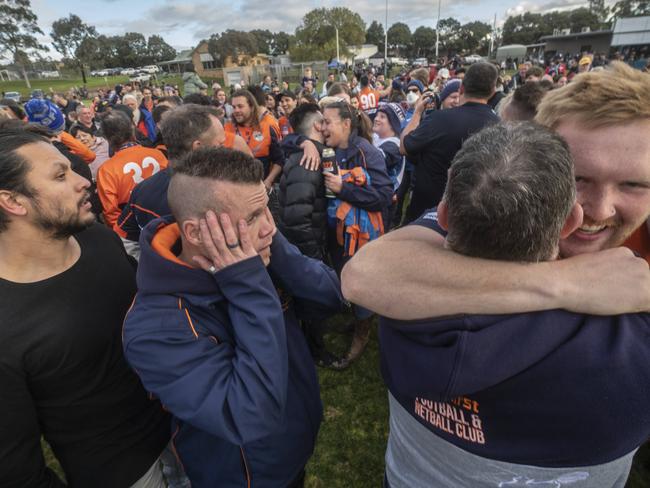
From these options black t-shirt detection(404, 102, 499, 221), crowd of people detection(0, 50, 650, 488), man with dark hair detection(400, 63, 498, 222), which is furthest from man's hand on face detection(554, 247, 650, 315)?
man with dark hair detection(400, 63, 498, 222)

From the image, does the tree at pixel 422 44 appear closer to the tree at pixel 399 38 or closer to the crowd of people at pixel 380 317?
the tree at pixel 399 38

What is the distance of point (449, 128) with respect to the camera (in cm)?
371

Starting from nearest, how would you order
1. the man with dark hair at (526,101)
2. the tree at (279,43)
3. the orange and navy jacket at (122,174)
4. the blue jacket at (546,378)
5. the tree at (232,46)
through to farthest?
the blue jacket at (546,378)
the man with dark hair at (526,101)
the orange and navy jacket at (122,174)
the tree at (232,46)
the tree at (279,43)

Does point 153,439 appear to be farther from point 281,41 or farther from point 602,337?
point 281,41

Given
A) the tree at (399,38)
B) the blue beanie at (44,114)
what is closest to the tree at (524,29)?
the tree at (399,38)

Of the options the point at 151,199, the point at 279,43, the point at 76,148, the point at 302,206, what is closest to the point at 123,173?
the point at 151,199

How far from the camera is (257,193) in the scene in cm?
160

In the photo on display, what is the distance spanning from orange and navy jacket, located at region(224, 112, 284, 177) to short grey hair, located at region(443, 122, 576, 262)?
507cm

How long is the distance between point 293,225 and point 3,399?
2.24 m

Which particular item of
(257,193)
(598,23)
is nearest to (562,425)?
(257,193)

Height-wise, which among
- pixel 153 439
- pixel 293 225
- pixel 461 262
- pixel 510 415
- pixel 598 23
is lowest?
pixel 153 439

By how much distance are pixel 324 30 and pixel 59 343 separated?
66.3m

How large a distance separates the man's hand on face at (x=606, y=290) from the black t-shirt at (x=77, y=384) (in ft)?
6.29

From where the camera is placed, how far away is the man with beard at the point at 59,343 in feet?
4.84
